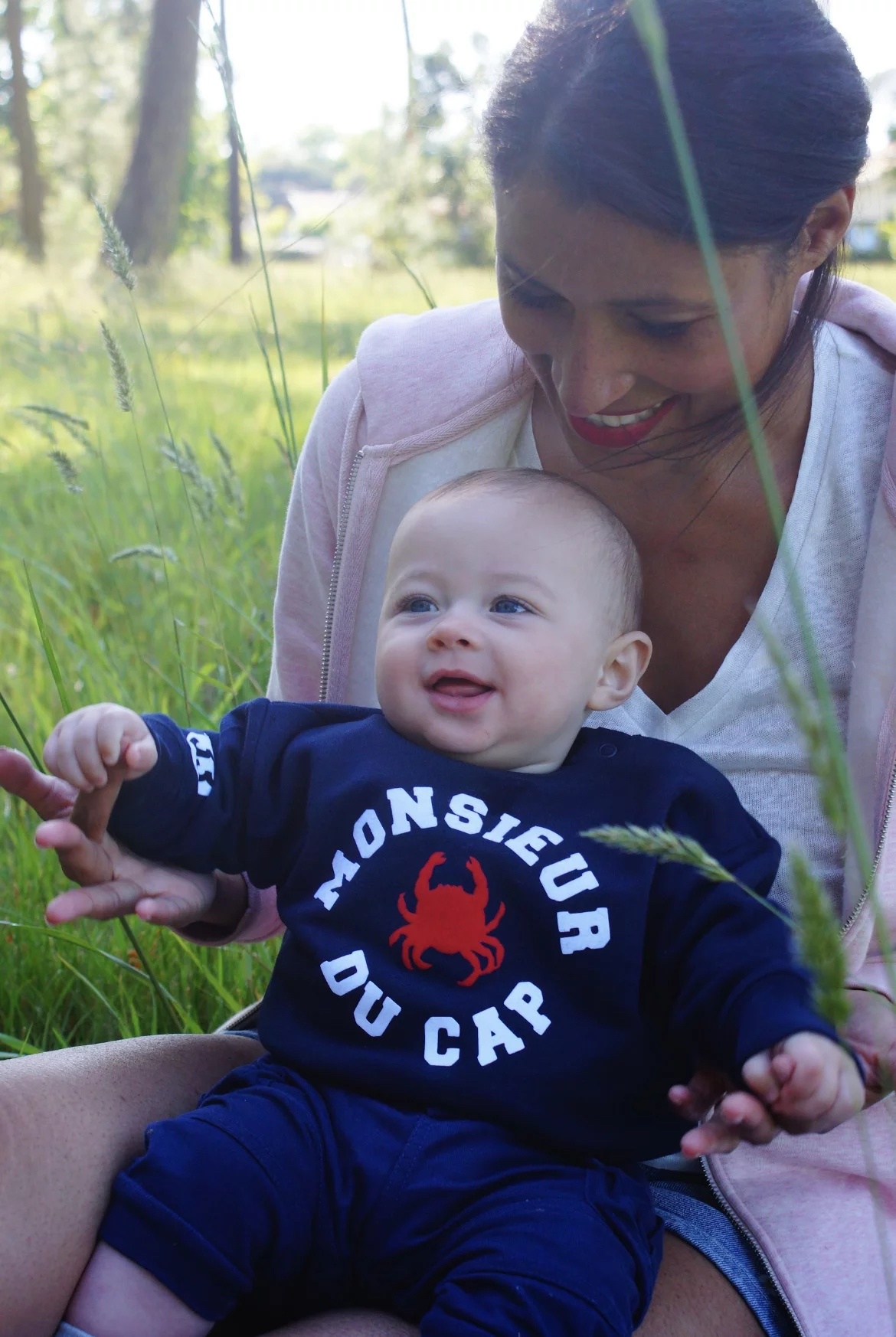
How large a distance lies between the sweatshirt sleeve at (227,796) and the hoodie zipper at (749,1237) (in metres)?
0.58

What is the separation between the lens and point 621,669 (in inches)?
60.9

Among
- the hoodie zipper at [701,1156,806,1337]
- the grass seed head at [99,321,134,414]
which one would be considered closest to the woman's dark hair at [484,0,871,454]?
the grass seed head at [99,321,134,414]

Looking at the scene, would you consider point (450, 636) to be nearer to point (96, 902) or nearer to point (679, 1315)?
point (96, 902)

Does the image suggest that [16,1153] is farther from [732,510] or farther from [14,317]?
[14,317]


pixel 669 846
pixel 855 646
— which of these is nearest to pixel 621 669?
pixel 855 646

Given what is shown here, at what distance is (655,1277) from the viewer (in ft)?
4.19

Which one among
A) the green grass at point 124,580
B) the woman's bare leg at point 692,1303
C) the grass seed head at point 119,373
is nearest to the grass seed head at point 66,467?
the green grass at point 124,580

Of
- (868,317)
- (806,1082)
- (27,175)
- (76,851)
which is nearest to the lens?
Result: (806,1082)

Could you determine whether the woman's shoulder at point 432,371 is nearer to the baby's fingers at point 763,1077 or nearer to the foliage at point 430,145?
the foliage at point 430,145

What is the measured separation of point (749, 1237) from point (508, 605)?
727mm

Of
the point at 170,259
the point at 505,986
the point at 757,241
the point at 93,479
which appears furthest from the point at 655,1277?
the point at 170,259

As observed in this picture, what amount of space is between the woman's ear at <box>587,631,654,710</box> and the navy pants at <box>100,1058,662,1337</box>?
0.50 meters

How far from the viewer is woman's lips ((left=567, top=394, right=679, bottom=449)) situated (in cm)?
156

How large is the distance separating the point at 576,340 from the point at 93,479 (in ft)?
8.56
